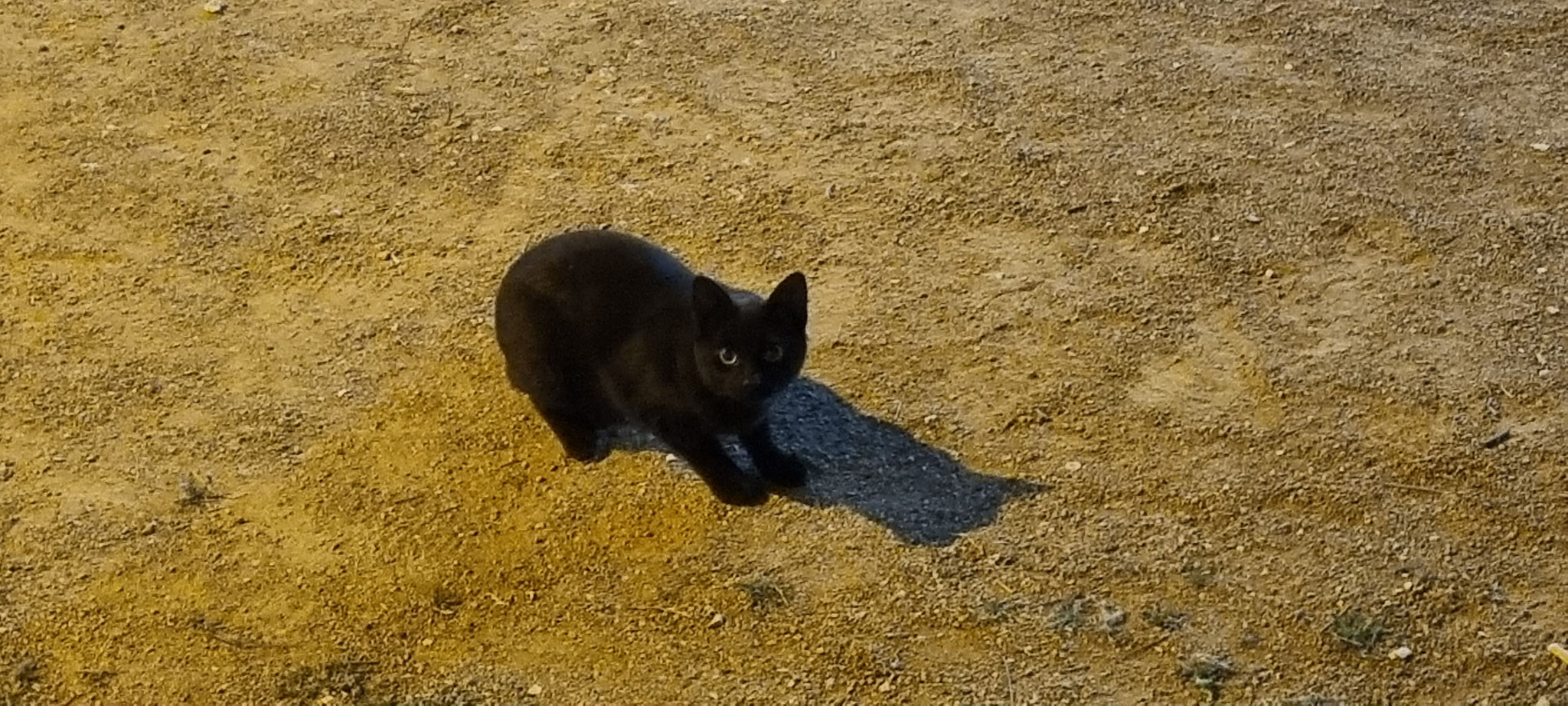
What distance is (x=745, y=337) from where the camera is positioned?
13.0ft

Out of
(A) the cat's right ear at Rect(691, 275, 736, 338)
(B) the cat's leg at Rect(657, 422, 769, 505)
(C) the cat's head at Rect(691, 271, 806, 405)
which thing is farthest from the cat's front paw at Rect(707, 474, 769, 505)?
(A) the cat's right ear at Rect(691, 275, 736, 338)

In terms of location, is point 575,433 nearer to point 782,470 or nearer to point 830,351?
point 782,470

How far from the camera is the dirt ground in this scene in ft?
13.1

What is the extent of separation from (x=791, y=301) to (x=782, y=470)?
555mm

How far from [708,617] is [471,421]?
96cm

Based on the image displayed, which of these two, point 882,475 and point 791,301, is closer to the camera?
point 791,301

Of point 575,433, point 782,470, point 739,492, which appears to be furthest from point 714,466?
point 575,433

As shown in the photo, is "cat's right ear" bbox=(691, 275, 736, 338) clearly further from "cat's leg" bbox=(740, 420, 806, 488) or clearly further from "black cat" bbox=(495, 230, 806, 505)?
"cat's leg" bbox=(740, 420, 806, 488)

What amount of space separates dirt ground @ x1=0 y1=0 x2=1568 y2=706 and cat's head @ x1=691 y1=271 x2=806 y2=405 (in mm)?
445

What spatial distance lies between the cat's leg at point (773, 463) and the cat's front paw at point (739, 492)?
51 mm

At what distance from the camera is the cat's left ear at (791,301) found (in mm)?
3957

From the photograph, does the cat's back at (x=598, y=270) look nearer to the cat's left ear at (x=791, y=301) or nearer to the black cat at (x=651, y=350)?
the black cat at (x=651, y=350)

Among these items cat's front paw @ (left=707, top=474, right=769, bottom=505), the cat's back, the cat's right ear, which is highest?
the cat's right ear

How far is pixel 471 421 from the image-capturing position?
15.2ft
